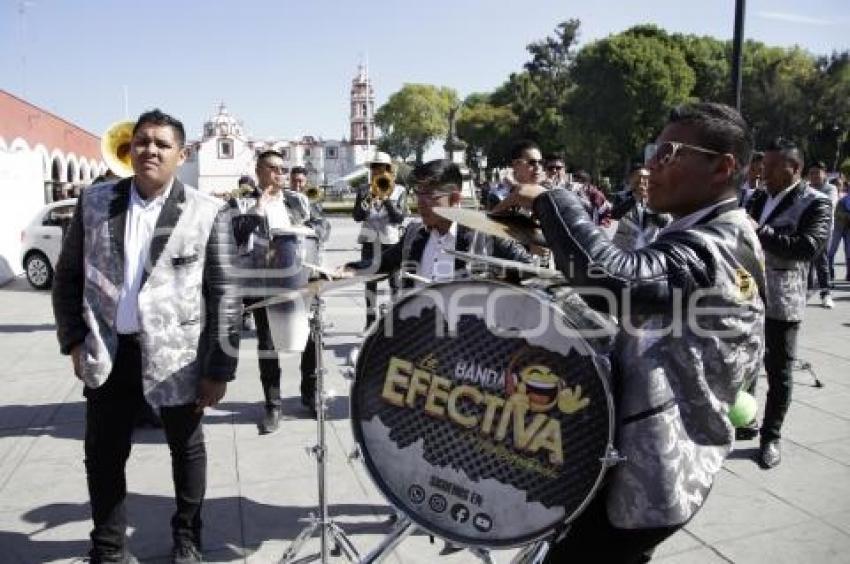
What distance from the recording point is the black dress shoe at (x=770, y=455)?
4.49 meters

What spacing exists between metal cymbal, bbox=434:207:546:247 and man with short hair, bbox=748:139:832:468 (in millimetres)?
3154

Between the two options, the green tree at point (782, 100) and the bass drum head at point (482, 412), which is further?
the green tree at point (782, 100)

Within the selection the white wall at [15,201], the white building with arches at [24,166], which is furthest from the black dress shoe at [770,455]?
the white wall at [15,201]

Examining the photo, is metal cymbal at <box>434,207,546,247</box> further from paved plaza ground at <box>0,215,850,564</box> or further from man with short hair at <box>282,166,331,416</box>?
man with short hair at <box>282,166,331,416</box>

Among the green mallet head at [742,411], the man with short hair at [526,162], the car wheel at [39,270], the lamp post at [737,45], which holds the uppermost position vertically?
the lamp post at [737,45]

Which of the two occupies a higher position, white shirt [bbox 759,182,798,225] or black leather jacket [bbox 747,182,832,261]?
white shirt [bbox 759,182,798,225]

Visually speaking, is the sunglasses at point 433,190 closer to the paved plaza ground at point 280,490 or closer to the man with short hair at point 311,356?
the paved plaza ground at point 280,490

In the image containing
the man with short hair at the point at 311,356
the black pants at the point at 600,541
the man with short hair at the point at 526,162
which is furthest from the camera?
the man with short hair at the point at 311,356

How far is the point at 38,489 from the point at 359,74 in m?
119

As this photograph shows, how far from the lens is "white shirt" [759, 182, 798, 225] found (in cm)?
462

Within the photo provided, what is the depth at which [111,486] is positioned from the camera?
125 inches

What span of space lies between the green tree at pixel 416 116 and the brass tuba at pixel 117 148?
83.3 m

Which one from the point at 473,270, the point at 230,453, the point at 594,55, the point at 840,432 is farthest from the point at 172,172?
the point at 594,55

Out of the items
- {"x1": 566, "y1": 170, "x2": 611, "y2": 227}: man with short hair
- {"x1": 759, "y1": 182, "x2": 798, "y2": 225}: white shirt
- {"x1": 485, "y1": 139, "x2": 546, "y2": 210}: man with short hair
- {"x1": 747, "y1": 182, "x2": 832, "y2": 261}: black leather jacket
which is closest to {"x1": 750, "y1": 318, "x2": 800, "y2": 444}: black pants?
{"x1": 747, "y1": 182, "x2": 832, "y2": 261}: black leather jacket
